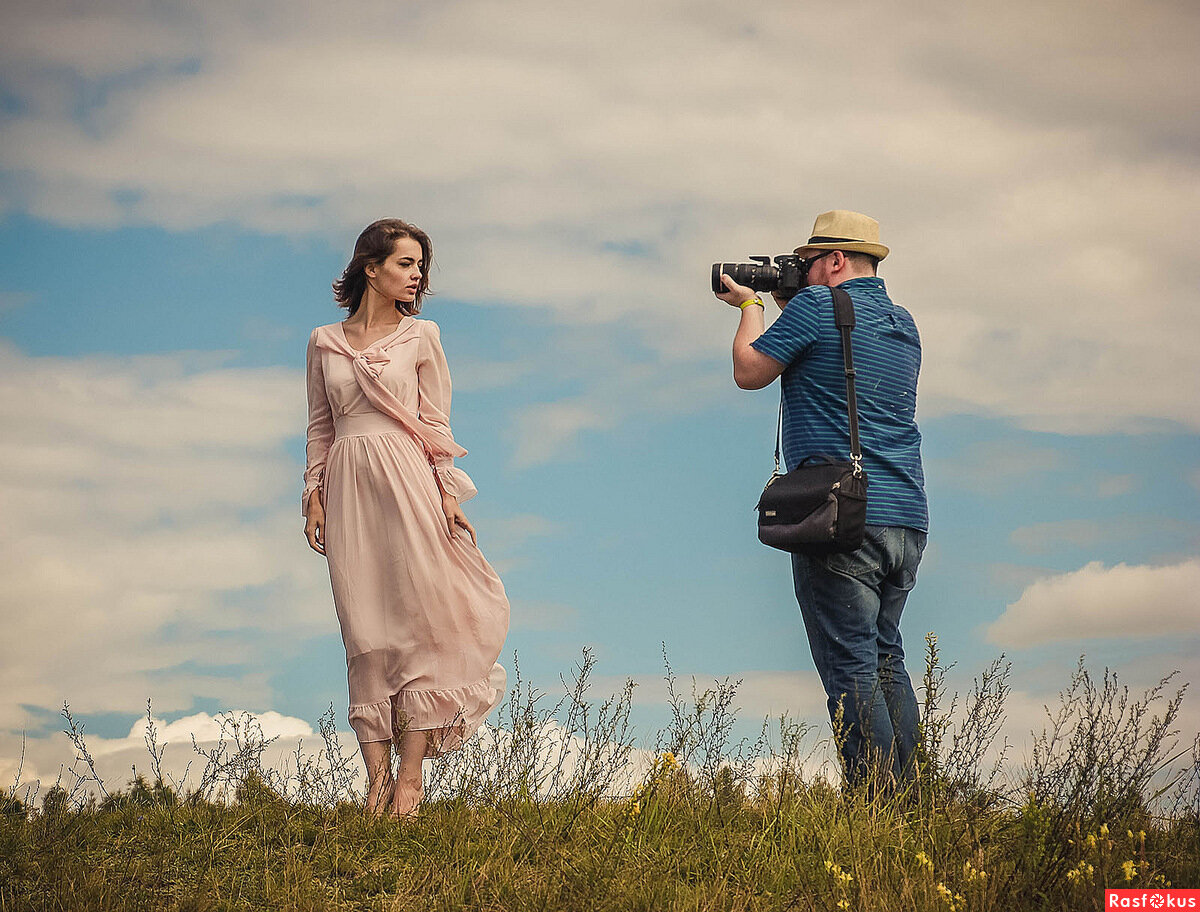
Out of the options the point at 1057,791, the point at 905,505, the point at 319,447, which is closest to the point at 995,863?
the point at 1057,791

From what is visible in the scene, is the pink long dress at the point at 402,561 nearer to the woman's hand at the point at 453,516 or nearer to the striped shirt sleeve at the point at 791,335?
the woman's hand at the point at 453,516

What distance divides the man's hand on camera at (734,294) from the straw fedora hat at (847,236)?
1.39ft

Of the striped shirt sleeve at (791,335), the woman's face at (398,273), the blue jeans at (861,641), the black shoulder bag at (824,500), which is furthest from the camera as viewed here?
the woman's face at (398,273)

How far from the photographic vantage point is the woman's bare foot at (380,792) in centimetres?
603

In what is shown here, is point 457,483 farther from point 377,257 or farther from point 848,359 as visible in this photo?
point 848,359

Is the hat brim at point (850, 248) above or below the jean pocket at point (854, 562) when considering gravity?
above

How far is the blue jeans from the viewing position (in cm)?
545

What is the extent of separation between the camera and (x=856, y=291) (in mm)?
5879

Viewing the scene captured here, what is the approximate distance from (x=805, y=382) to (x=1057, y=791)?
2.14m

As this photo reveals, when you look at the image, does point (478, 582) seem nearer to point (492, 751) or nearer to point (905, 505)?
point (492, 751)

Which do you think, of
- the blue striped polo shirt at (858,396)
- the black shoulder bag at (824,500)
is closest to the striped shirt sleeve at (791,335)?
the blue striped polo shirt at (858,396)

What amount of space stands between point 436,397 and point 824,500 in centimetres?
229

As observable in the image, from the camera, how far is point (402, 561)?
623cm

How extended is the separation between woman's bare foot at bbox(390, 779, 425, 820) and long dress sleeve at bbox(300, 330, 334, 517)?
1573 millimetres
